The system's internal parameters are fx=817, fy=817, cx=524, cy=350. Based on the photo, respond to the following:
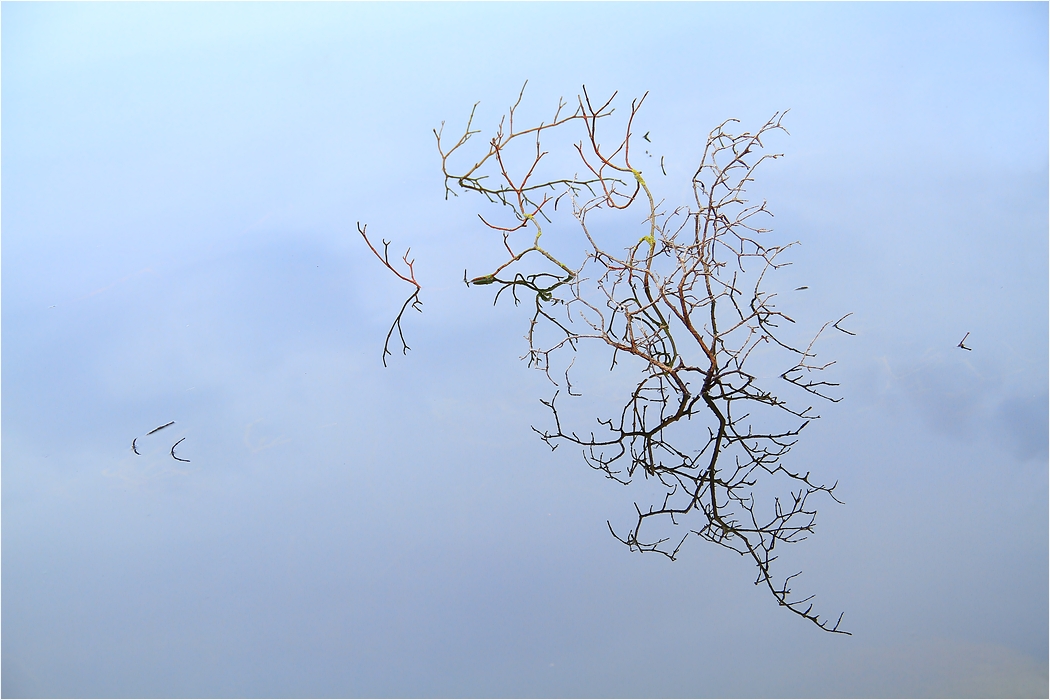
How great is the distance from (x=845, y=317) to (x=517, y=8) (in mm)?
925

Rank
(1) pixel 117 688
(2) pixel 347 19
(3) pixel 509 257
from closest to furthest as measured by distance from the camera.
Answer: (1) pixel 117 688, (3) pixel 509 257, (2) pixel 347 19

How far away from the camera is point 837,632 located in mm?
1178

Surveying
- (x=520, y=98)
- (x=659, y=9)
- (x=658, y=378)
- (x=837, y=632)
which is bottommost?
(x=837, y=632)

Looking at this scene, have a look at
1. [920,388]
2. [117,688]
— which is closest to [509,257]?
[920,388]

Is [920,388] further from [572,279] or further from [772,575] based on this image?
[572,279]

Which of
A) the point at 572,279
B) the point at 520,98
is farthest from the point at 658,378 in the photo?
the point at 520,98

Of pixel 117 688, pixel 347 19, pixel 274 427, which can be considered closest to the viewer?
pixel 117 688

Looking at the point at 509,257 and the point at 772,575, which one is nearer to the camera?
the point at 772,575

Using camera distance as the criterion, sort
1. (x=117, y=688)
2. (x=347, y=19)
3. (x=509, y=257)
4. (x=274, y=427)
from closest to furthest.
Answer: (x=117, y=688), (x=274, y=427), (x=509, y=257), (x=347, y=19)

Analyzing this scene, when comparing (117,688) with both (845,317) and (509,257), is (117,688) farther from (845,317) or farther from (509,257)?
(845,317)

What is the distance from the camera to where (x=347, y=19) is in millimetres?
1711

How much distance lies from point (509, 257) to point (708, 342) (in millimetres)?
407

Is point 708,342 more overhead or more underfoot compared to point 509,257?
more underfoot

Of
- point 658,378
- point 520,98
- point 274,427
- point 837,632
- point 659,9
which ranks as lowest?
point 837,632
